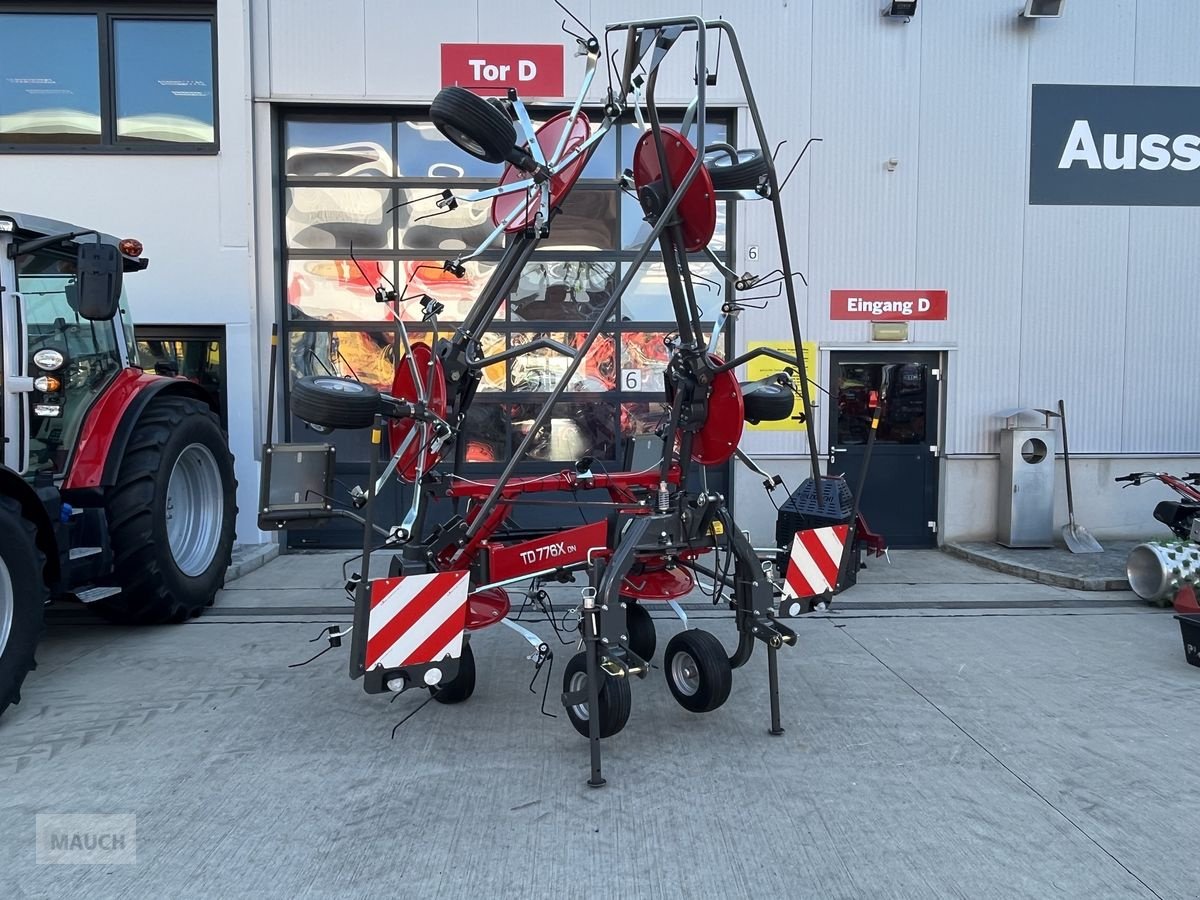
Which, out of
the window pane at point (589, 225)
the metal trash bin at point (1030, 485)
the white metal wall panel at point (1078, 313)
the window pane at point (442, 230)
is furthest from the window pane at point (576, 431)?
the white metal wall panel at point (1078, 313)

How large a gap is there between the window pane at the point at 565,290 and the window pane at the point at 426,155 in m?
1.06

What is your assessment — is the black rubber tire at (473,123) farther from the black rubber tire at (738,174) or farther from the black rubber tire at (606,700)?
the black rubber tire at (606,700)

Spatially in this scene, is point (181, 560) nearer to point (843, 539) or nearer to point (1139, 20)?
point (843, 539)

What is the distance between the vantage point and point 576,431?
8414mm

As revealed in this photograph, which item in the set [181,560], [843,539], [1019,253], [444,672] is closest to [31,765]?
[444,672]

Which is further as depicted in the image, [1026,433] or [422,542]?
[1026,433]

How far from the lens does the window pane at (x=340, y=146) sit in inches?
321

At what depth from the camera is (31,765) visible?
360 centimetres

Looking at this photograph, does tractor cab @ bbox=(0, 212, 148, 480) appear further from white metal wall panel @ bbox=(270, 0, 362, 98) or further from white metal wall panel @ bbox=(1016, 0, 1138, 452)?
white metal wall panel @ bbox=(1016, 0, 1138, 452)

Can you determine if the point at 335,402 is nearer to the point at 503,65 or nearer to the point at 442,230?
the point at 442,230

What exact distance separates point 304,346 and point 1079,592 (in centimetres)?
726

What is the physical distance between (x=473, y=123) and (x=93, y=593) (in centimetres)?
359

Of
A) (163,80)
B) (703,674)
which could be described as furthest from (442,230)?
(703,674)

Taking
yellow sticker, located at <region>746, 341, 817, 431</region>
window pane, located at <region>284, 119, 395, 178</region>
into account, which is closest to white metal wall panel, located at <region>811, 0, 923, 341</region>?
yellow sticker, located at <region>746, 341, 817, 431</region>
